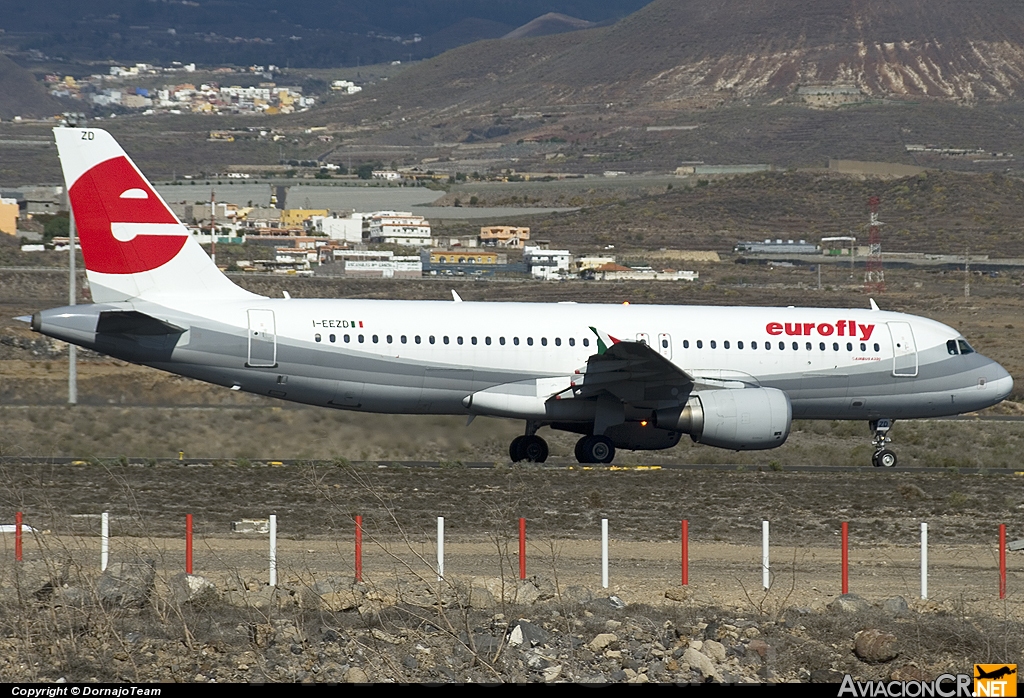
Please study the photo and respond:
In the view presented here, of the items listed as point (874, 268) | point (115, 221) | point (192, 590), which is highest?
point (115, 221)

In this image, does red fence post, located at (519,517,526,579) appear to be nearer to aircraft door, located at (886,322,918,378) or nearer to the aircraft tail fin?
the aircraft tail fin

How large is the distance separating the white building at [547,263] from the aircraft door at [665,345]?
66215mm

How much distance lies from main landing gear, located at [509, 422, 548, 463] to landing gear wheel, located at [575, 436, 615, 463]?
882mm

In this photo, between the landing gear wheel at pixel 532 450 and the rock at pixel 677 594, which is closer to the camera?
the rock at pixel 677 594

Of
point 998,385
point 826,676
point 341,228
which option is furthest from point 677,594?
point 341,228

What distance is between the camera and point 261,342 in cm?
2770

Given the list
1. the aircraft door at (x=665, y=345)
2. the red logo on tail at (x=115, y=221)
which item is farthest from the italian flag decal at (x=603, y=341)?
the red logo on tail at (x=115, y=221)

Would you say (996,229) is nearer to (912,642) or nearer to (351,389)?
(351,389)

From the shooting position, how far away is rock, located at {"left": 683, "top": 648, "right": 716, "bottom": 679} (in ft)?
48.3

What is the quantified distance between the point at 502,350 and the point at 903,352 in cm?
896

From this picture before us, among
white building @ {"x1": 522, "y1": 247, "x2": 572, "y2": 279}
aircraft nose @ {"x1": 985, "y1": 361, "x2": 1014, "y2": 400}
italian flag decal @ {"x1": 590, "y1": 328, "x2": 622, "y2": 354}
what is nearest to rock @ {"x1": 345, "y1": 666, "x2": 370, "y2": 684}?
italian flag decal @ {"x1": 590, "y1": 328, "x2": 622, "y2": 354}

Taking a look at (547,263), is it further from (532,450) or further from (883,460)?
(532,450)

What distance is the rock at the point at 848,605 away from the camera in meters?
16.3

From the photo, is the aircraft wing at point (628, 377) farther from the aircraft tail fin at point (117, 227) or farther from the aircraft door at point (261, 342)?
the aircraft tail fin at point (117, 227)
